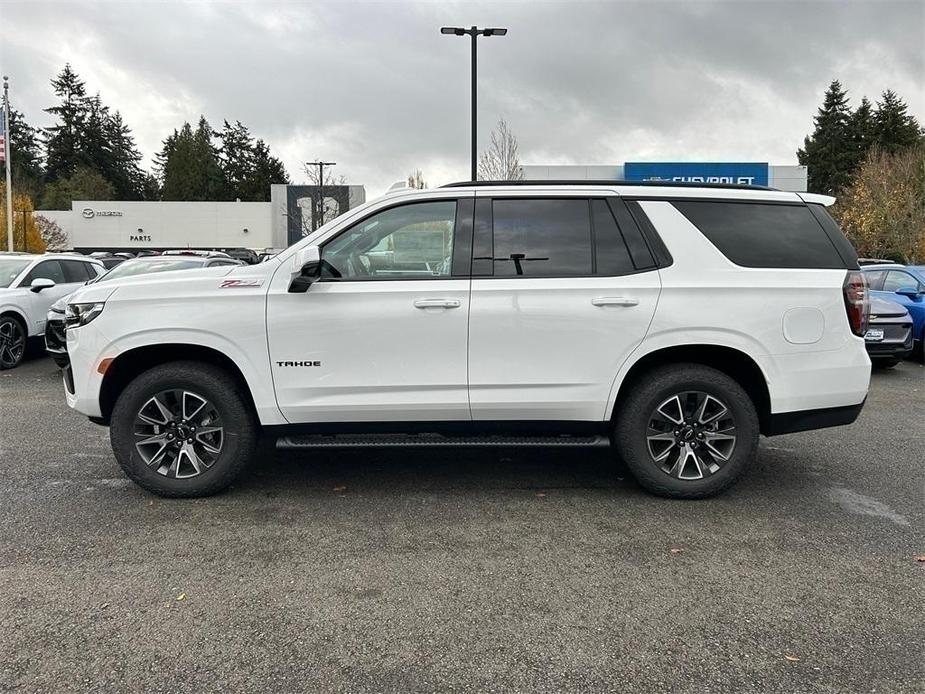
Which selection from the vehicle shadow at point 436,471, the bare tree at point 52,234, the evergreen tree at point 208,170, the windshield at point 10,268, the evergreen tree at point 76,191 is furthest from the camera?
the evergreen tree at point 208,170

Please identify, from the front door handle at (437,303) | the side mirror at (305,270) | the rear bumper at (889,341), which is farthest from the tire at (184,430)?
the rear bumper at (889,341)

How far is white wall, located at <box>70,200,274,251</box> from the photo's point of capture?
58.9 meters

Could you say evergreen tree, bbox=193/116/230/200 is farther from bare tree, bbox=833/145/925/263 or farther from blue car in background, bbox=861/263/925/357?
blue car in background, bbox=861/263/925/357

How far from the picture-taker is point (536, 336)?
406cm

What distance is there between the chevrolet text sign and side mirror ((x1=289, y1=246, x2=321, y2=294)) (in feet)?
68.8

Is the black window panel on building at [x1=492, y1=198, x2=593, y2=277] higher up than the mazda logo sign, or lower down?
lower down

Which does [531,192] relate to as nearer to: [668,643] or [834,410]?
[834,410]

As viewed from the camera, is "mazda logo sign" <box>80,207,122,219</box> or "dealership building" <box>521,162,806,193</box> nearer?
"dealership building" <box>521,162,806,193</box>

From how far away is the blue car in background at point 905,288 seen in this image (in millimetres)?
10320

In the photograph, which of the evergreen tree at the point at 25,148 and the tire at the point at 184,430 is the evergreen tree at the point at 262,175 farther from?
the tire at the point at 184,430

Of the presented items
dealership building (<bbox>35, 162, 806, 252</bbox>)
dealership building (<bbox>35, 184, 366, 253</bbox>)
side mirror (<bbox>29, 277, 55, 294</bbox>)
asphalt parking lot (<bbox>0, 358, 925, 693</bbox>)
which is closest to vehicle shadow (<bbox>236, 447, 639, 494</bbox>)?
asphalt parking lot (<bbox>0, 358, 925, 693</bbox>)

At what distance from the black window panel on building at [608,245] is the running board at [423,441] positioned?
3.55 ft

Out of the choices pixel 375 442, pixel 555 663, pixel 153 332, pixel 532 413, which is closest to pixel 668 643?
pixel 555 663

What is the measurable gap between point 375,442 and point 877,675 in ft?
9.06
